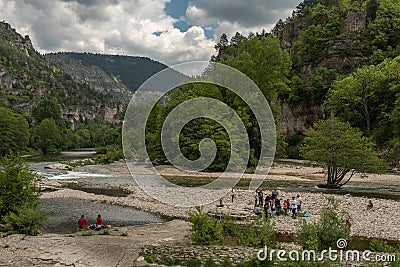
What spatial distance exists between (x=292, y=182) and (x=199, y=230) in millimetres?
27607

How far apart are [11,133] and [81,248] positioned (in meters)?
84.1

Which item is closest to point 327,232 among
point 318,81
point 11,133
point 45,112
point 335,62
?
point 318,81

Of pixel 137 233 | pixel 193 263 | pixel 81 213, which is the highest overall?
pixel 193 263

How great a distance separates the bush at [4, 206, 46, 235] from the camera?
1820cm

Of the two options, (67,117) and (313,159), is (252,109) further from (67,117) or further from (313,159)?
(67,117)

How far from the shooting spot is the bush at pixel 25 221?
18.2 meters

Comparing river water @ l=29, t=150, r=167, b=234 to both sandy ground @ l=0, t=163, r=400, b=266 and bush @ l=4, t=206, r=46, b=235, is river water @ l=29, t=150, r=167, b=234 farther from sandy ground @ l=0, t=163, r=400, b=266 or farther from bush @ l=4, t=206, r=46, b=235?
bush @ l=4, t=206, r=46, b=235

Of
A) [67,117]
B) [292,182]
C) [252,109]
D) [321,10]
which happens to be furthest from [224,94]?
[67,117]

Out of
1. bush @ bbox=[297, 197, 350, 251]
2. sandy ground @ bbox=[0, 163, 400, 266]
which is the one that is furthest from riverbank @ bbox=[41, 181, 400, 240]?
bush @ bbox=[297, 197, 350, 251]

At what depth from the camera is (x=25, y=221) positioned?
1833 centimetres

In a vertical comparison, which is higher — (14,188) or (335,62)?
(335,62)

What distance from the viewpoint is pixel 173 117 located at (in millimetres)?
58250

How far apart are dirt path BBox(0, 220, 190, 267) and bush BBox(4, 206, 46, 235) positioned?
35.2 inches

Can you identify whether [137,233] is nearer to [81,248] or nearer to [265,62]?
[81,248]
